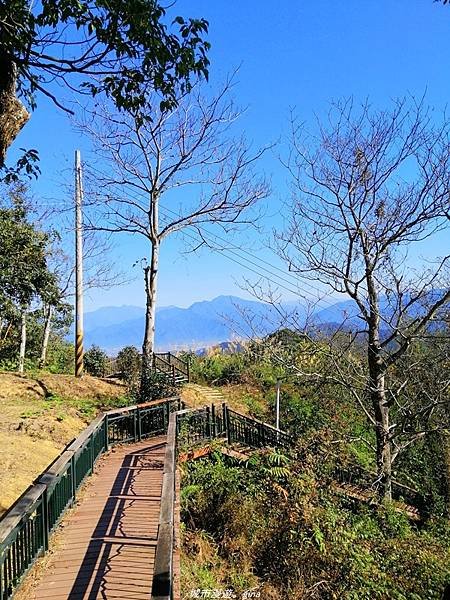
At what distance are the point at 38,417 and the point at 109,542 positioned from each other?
7.70 m

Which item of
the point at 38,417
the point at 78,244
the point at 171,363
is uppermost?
the point at 78,244

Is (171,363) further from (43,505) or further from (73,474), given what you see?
(43,505)

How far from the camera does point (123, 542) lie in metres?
6.02

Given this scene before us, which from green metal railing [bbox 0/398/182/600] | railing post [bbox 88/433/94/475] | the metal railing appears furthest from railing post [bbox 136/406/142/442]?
the metal railing

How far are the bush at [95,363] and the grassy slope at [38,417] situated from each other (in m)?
6.10

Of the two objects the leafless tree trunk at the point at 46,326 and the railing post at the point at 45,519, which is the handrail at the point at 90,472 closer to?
the railing post at the point at 45,519

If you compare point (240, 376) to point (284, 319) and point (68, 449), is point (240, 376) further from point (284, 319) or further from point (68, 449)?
point (68, 449)

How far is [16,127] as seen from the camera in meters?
4.48

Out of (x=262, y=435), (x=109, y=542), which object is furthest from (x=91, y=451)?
(x=262, y=435)

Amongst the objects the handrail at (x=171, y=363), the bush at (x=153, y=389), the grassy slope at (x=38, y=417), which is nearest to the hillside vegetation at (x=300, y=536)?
the grassy slope at (x=38, y=417)

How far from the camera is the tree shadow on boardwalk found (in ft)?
16.2

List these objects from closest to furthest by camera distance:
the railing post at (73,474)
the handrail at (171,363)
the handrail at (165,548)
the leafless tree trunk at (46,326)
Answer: the handrail at (165,548)
the railing post at (73,474)
the handrail at (171,363)
the leafless tree trunk at (46,326)

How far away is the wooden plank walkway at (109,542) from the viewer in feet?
16.2

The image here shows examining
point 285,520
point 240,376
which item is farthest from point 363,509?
point 240,376
